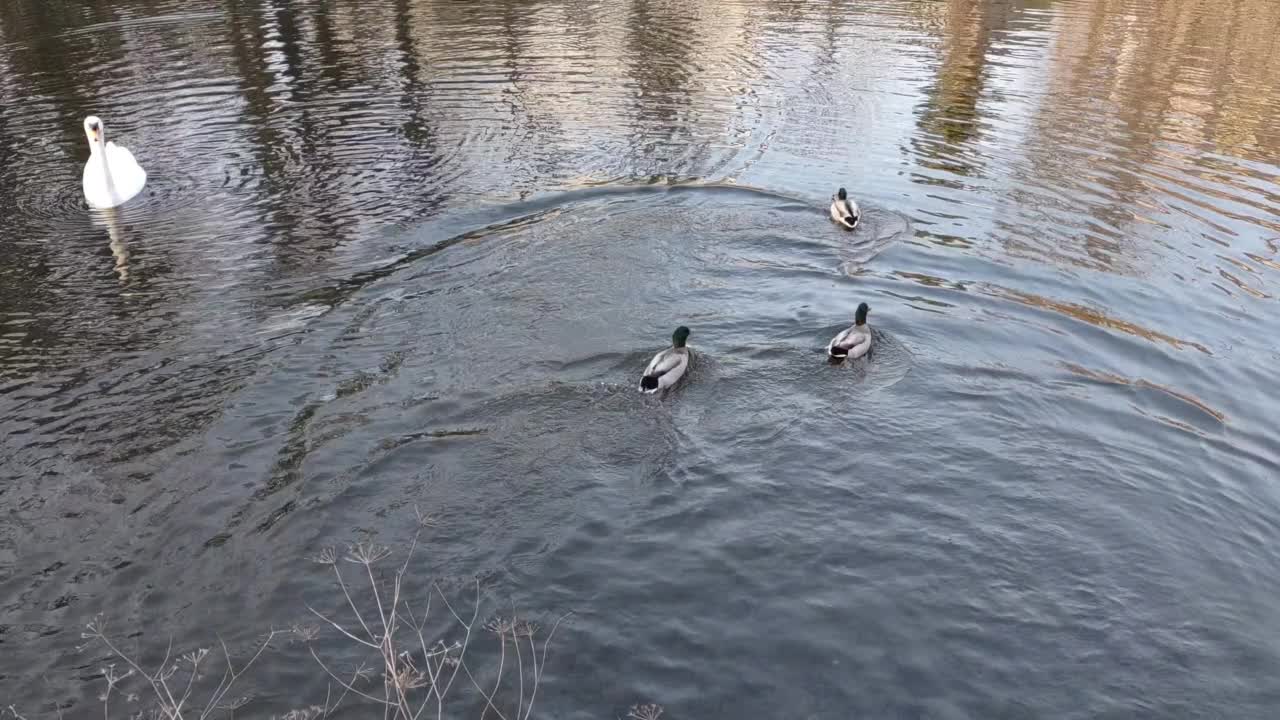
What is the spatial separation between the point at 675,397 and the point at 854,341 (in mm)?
2373

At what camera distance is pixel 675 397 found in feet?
36.0

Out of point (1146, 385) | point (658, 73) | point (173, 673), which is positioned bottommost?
point (1146, 385)

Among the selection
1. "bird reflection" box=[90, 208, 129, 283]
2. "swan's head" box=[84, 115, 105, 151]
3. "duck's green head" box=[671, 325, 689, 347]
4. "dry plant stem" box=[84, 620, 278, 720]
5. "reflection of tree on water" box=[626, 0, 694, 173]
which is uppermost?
"swan's head" box=[84, 115, 105, 151]

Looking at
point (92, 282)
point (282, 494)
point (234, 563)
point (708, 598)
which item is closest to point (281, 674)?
point (234, 563)

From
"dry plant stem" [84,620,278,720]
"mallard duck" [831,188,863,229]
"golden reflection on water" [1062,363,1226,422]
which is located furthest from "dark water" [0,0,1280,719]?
"mallard duck" [831,188,863,229]

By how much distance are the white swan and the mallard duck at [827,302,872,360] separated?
12.5m

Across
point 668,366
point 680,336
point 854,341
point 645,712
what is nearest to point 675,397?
point 668,366

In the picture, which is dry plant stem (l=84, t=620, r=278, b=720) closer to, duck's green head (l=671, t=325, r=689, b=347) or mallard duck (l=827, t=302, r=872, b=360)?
duck's green head (l=671, t=325, r=689, b=347)

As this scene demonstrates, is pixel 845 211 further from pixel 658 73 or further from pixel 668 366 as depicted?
pixel 658 73

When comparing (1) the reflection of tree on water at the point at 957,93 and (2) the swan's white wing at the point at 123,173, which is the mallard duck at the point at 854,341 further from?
(2) the swan's white wing at the point at 123,173

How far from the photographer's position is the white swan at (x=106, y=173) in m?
16.6

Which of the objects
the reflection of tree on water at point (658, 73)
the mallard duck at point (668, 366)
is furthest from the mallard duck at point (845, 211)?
the mallard duck at point (668, 366)

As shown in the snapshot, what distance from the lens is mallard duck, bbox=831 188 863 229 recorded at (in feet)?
52.4

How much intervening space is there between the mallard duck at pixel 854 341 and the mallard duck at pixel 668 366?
69.5 inches
